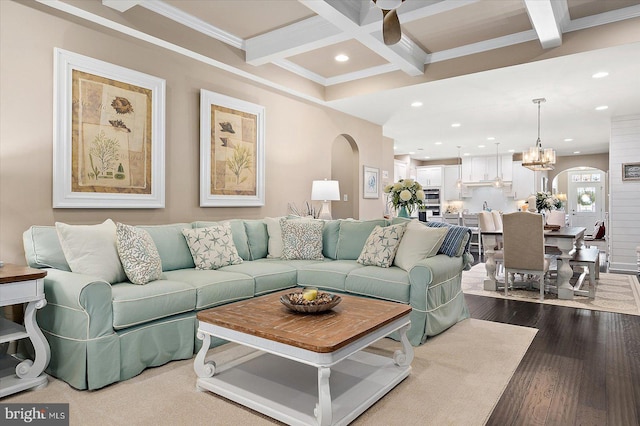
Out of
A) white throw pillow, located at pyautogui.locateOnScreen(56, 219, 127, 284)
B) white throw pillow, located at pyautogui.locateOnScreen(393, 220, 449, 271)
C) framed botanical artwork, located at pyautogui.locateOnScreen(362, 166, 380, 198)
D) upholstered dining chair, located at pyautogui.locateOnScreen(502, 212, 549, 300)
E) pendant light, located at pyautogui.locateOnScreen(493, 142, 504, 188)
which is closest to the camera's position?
white throw pillow, located at pyautogui.locateOnScreen(56, 219, 127, 284)

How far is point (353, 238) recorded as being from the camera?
4250mm

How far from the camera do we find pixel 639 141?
6.59m

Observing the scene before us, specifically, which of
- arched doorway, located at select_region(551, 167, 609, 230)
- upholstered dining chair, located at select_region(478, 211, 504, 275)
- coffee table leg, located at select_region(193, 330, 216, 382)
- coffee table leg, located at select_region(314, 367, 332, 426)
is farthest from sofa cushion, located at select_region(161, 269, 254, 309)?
arched doorway, located at select_region(551, 167, 609, 230)

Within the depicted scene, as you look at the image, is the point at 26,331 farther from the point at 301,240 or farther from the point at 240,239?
the point at 301,240

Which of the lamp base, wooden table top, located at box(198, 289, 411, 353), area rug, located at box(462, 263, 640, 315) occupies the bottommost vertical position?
area rug, located at box(462, 263, 640, 315)

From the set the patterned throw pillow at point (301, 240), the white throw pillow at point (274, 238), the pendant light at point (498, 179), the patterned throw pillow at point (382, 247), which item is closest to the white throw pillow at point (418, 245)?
the patterned throw pillow at point (382, 247)

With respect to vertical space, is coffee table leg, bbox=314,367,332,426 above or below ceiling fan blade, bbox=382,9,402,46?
below

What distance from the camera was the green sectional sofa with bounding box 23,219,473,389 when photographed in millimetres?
2412

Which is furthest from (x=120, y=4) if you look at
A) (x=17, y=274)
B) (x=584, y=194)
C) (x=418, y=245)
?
(x=584, y=194)

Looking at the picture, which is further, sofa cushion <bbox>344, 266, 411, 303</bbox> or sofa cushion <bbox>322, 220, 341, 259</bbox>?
sofa cushion <bbox>322, 220, 341, 259</bbox>

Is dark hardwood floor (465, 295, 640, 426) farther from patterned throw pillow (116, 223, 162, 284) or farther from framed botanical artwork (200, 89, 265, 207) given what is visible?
framed botanical artwork (200, 89, 265, 207)

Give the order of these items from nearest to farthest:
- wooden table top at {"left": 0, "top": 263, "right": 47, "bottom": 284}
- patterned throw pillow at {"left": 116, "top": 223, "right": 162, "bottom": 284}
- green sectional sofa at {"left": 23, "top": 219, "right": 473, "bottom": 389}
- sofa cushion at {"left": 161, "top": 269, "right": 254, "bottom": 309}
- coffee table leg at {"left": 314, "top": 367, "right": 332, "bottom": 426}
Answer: coffee table leg at {"left": 314, "top": 367, "right": 332, "bottom": 426}, wooden table top at {"left": 0, "top": 263, "right": 47, "bottom": 284}, green sectional sofa at {"left": 23, "top": 219, "right": 473, "bottom": 389}, patterned throw pillow at {"left": 116, "top": 223, "right": 162, "bottom": 284}, sofa cushion at {"left": 161, "top": 269, "right": 254, "bottom": 309}

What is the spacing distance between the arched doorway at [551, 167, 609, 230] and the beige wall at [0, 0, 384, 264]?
9934mm

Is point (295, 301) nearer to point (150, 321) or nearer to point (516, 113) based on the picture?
point (150, 321)
